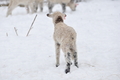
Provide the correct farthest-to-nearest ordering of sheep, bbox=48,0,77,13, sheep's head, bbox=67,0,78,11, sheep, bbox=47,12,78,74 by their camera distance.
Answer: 1. sheep's head, bbox=67,0,78,11
2. sheep, bbox=48,0,77,13
3. sheep, bbox=47,12,78,74

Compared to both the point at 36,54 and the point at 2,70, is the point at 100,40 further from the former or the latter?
the point at 2,70

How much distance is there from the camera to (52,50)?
5.34m

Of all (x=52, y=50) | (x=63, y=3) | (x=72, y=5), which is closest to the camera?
(x=52, y=50)

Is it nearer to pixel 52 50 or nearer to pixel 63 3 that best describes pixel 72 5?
pixel 63 3

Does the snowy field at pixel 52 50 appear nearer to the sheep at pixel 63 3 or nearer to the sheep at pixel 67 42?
the sheep at pixel 67 42

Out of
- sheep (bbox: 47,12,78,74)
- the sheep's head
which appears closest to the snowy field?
sheep (bbox: 47,12,78,74)

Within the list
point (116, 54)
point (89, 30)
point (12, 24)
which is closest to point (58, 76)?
point (116, 54)

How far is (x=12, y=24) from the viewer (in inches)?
310

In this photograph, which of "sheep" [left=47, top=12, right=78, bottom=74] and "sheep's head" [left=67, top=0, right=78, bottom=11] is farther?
"sheep's head" [left=67, top=0, right=78, bottom=11]

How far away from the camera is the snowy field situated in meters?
3.81

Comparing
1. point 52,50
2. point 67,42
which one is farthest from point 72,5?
point 67,42

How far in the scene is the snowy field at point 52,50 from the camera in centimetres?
381

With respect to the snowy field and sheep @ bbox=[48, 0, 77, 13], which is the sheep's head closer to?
sheep @ bbox=[48, 0, 77, 13]

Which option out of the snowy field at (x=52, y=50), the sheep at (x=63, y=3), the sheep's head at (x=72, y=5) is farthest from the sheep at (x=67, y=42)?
the sheep's head at (x=72, y=5)
